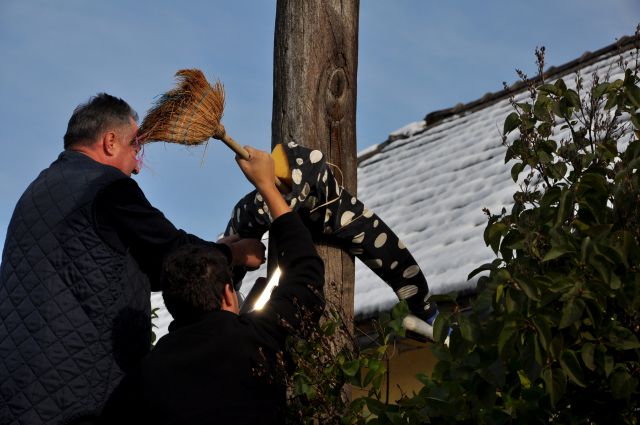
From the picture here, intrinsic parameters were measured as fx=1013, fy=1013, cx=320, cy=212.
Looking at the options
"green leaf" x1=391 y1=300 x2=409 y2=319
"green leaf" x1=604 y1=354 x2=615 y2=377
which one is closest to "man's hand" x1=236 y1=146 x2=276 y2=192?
"green leaf" x1=391 y1=300 x2=409 y2=319

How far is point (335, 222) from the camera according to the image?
12.6 feet

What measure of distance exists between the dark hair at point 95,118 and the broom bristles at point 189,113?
14cm

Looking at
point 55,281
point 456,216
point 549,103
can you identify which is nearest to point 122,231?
point 55,281

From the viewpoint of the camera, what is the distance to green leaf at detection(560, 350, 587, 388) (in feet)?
7.34

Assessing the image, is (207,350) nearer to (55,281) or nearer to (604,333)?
(55,281)

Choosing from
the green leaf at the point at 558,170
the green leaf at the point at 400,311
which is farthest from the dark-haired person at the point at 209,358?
the green leaf at the point at 558,170

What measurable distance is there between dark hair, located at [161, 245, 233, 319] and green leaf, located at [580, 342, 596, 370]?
112 cm

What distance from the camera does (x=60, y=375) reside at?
3.15 meters

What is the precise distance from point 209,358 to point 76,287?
2.07 ft

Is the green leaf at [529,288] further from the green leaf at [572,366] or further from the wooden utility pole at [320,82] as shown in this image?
the wooden utility pole at [320,82]

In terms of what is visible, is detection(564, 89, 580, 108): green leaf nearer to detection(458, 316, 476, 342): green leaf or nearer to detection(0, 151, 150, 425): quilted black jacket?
detection(458, 316, 476, 342): green leaf

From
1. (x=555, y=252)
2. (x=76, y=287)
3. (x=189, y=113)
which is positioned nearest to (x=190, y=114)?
(x=189, y=113)

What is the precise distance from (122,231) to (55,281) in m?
0.27

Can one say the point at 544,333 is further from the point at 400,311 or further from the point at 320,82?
the point at 320,82
